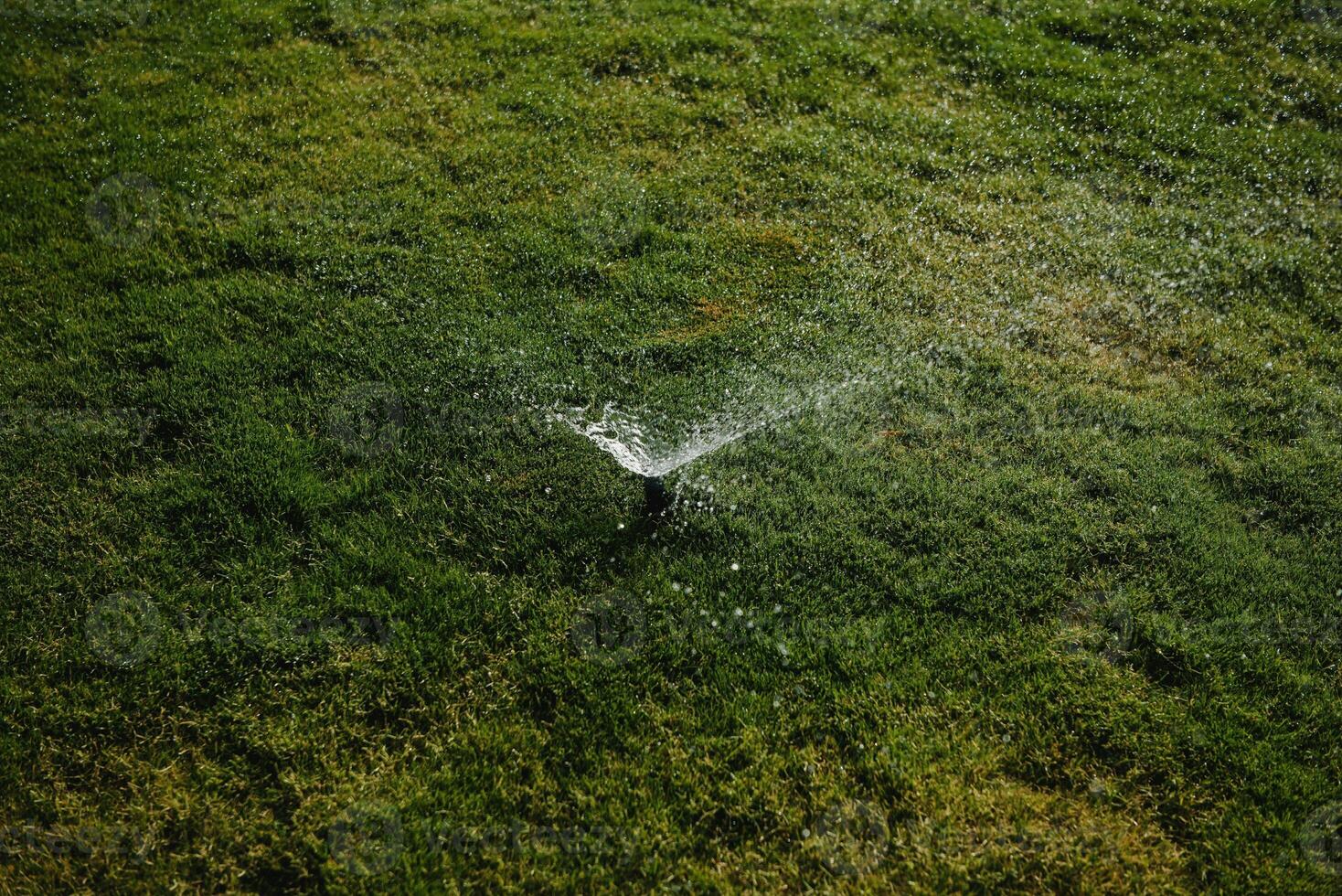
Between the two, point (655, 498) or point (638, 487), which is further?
point (638, 487)

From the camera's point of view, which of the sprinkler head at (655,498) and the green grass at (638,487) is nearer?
the green grass at (638,487)

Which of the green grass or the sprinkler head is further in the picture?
the sprinkler head

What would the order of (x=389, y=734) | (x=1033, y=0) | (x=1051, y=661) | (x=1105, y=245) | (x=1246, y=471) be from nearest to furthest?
1. (x=389, y=734)
2. (x=1051, y=661)
3. (x=1246, y=471)
4. (x=1105, y=245)
5. (x=1033, y=0)

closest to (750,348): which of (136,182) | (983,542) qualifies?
(983,542)

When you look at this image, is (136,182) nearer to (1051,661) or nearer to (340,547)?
(340,547)
